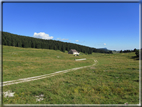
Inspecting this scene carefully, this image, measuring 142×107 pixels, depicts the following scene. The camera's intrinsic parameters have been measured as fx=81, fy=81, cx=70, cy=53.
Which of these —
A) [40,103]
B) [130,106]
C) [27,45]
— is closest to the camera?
[130,106]

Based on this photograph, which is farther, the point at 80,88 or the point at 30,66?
the point at 30,66

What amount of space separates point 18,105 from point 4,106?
1.16 metres

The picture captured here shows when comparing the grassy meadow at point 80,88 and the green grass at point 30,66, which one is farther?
the green grass at point 30,66

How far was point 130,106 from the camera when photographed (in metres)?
6.56

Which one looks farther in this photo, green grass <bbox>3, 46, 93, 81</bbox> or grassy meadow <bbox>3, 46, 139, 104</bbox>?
green grass <bbox>3, 46, 93, 81</bbox>

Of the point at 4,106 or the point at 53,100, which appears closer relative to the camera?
the point at 4,106

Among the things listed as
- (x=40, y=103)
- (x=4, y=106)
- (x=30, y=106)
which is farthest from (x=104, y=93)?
(x=4, y=106)

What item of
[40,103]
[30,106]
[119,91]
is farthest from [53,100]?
[119,91]

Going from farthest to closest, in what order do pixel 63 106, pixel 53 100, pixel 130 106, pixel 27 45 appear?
pixel 27 45
pixel 53 100
pixel 63 106
pixel 130 106

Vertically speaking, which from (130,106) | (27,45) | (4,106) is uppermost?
(27,45)

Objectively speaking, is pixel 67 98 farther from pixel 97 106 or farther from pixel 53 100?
pixel 97 106

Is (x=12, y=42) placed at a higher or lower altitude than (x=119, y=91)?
higher

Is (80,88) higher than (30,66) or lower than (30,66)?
lower

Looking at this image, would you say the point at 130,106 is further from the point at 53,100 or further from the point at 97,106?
the point at 53,100
